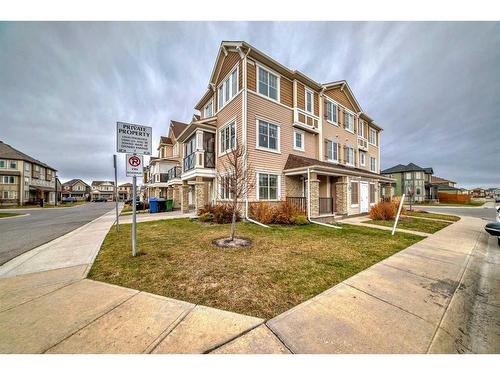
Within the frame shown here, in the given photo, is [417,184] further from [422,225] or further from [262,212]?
[262,212]

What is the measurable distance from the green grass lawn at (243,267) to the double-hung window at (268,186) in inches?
196

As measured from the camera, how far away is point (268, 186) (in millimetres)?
12266

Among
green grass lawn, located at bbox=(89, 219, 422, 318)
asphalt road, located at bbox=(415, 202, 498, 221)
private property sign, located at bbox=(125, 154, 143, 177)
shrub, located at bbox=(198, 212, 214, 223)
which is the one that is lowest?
asphalt road, located at bbox=(415, 202, 498, 221)

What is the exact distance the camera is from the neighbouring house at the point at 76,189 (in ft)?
279

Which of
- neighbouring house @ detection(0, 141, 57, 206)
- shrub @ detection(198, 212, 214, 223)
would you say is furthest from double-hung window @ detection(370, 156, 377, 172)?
neighbouring house @ detection(0, 141, 57, 206)

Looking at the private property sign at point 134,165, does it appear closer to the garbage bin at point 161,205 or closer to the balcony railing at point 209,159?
the balcony railing at point 209,159

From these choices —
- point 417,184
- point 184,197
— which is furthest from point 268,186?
point 417,184

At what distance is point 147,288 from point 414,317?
4167 mm

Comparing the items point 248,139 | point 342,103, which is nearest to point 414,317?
point 248,139

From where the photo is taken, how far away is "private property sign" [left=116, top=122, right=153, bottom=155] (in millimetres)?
5004

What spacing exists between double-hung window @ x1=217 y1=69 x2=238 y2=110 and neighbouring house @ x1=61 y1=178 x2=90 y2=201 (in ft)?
320

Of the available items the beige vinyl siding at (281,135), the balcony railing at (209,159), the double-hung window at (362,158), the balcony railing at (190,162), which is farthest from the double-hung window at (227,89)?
the double-hung window at (362,158)

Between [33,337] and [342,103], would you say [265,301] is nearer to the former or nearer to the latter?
[33,337]

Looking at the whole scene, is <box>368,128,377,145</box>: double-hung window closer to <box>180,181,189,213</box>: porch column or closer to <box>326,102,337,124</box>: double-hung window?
<box>326,102,337,124</box>: double-hung window
